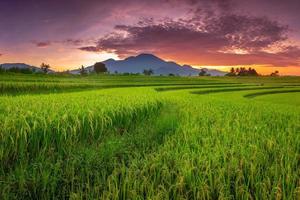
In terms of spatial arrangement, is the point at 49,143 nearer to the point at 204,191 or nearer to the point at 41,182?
the point at 41,182

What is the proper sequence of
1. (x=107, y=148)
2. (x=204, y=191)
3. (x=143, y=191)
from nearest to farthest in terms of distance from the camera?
1. (x=204, y=191)
2. (x=143, y=191)
3. (x=107, y=148)

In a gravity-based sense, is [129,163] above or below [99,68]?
below

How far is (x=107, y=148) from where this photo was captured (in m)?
5.39

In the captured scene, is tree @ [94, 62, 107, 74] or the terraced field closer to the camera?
the terraced field

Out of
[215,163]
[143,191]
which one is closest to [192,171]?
[215,163]

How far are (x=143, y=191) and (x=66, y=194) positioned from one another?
110cm

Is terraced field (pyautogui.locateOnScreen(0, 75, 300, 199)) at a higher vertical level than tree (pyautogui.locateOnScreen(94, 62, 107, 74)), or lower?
lower

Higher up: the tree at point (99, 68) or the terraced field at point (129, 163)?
the tree at point (99, 68)

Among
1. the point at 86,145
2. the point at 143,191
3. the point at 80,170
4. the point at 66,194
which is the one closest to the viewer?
the point at 143,191

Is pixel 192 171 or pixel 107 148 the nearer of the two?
pixel 192 171

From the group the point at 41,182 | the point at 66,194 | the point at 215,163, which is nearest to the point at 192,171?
the point at 215,163

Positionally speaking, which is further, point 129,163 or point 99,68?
point 99,68

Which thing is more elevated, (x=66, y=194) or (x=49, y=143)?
(x=49, y=143)

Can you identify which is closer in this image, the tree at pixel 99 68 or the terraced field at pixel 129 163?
the terraced field at pixel 129 163
